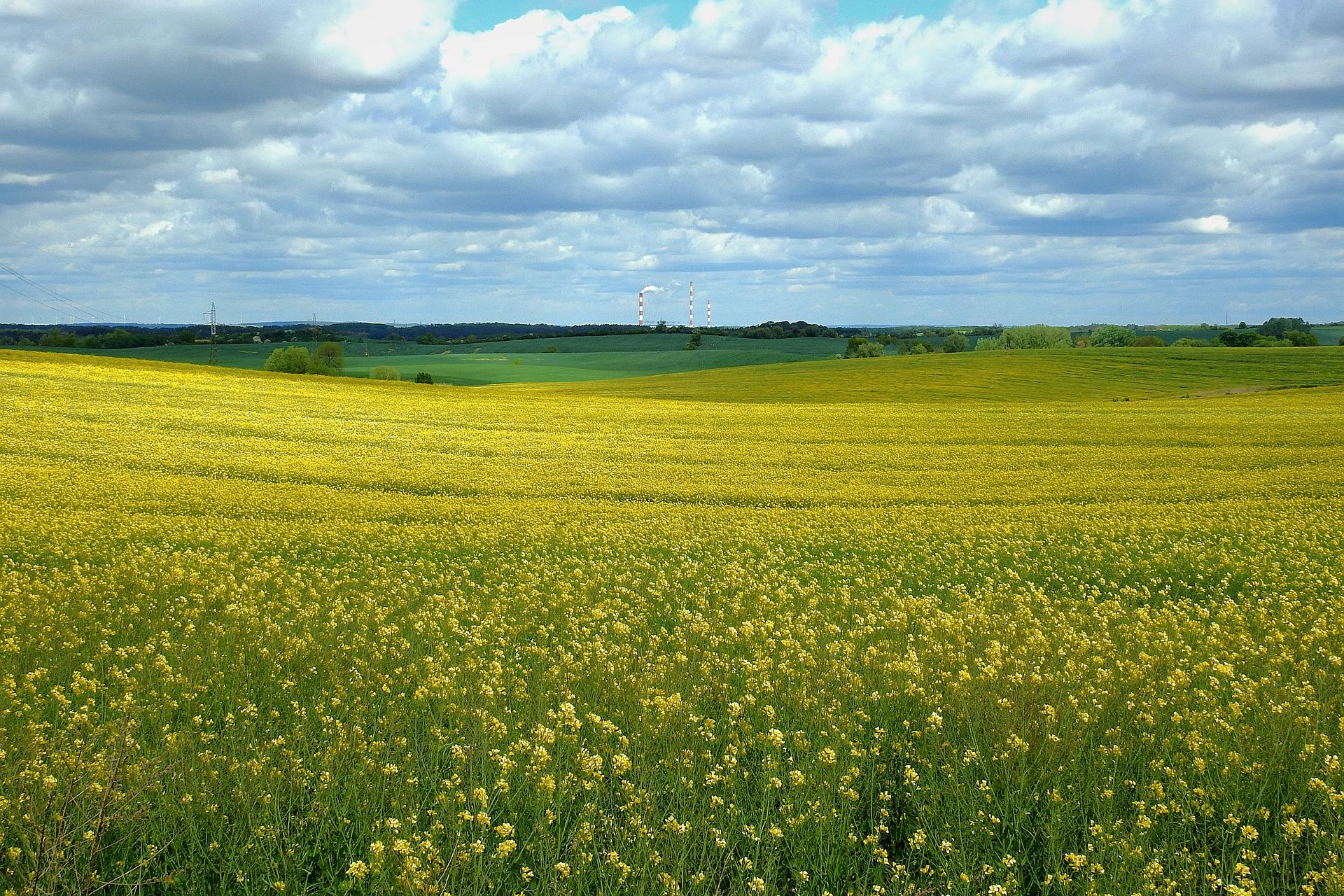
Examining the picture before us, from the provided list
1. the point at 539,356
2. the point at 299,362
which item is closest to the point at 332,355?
the point at 299,362

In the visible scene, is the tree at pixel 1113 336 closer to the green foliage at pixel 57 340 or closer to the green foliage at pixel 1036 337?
the green foliage at pixel 1036 337

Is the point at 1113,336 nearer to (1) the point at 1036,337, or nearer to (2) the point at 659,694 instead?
(1) the point at 1036,337

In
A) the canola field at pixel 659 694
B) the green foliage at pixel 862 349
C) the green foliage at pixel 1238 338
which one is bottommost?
the canola field at pixel 659 694

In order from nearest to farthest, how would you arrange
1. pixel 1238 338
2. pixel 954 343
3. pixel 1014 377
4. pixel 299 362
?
pixel 1014 377
pixel 299 362
pixel 1238 338
pixel 954 343

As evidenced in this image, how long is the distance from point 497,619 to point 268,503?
1164 cm

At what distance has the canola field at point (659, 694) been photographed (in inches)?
222

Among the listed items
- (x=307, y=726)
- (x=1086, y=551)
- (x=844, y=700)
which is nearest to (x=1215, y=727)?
(x=844, y=700)

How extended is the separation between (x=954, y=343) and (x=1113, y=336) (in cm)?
2243

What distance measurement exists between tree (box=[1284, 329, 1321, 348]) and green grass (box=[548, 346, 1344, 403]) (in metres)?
21.5

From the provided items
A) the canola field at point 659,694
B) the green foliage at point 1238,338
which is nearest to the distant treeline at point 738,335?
the green foliage at point 1238,338

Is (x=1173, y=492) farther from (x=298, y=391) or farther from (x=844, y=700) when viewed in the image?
(x=298, y=391)

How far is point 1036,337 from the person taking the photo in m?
121

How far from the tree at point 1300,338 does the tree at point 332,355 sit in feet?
345

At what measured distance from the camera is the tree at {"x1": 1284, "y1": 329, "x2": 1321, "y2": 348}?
109250 mm
